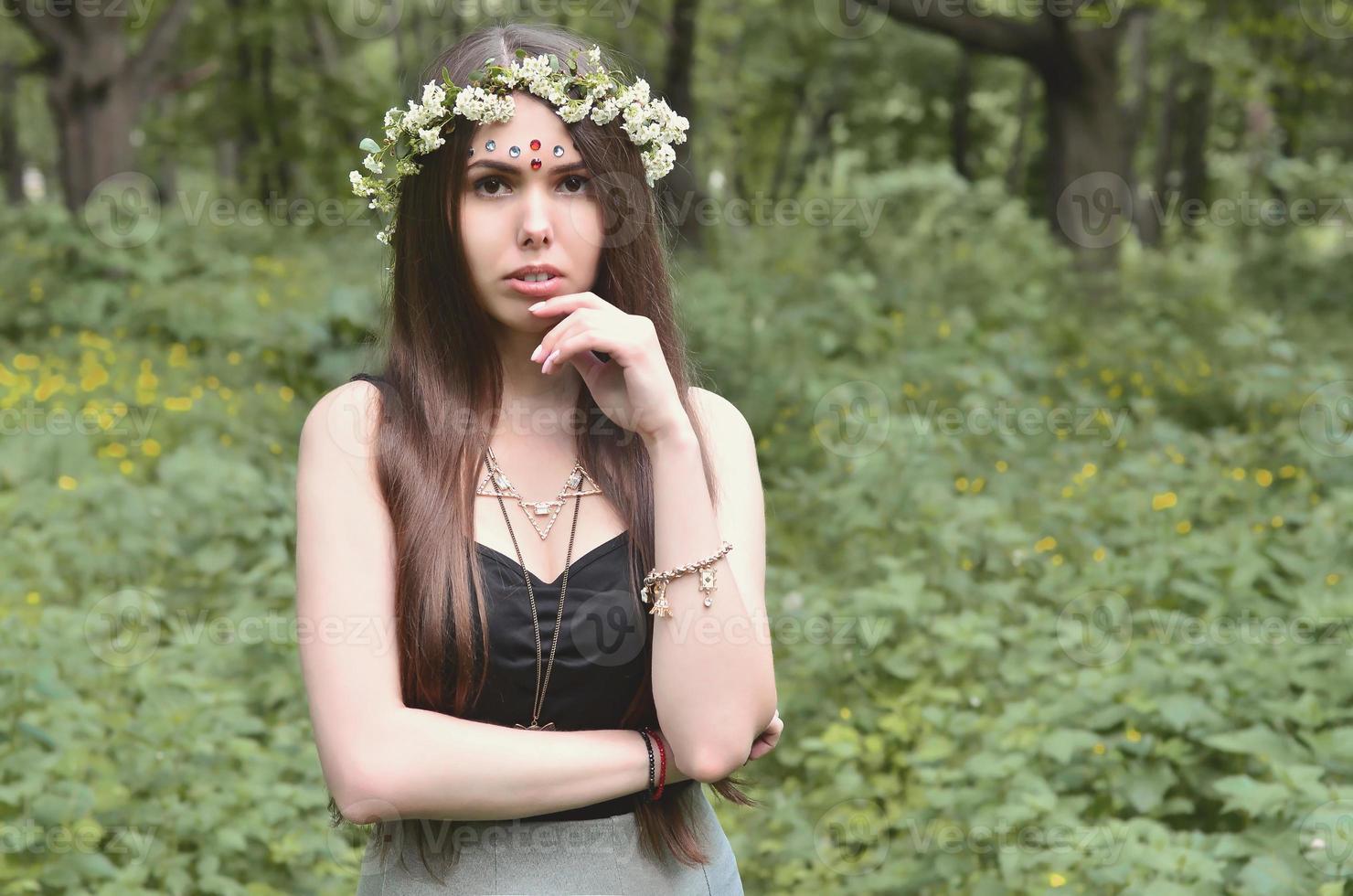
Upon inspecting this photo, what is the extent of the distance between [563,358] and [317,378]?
299 inches

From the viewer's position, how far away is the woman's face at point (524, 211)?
6.42ft

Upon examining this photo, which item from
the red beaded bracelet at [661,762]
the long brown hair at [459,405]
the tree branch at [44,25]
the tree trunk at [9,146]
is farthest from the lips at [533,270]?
the tree trunk at [9,146]

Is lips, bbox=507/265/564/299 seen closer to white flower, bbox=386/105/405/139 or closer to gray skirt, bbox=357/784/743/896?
white flower, bbox=386/105/405/139

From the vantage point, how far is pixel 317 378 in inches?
359

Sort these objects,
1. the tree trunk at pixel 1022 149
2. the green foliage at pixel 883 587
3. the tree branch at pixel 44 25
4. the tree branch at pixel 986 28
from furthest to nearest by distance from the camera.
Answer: the tree trunk at pixel 1022 149
the tree branch at pixel 44 25
the tree branch at pixel 986 28
the green foliage at pixel 883 587

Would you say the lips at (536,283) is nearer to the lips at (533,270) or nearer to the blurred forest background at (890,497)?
the lips at (533,270)

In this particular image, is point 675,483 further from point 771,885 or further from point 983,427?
point 983,427

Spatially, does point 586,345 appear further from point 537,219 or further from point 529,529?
point 529,529

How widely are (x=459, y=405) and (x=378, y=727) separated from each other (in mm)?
530

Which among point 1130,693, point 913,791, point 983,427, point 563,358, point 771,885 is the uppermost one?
point 563,358

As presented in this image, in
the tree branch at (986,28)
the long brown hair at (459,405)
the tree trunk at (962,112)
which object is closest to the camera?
the long brown hair at (459,405)

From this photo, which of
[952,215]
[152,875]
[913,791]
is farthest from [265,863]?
[952,215]

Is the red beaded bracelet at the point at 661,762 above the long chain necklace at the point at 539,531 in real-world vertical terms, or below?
below

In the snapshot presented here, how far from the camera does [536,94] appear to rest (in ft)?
6.59
